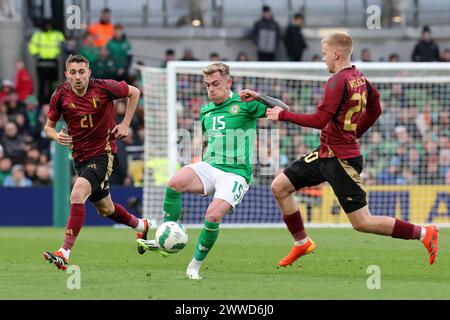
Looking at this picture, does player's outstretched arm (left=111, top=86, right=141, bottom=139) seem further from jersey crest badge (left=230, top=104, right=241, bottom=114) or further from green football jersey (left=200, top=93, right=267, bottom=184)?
jersey crest badge (left=230, top=104, right=241, bottom=114)

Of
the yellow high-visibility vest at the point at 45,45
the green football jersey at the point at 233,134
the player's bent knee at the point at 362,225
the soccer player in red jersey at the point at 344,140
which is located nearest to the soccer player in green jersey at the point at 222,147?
the green football jersey at the point at 233,134

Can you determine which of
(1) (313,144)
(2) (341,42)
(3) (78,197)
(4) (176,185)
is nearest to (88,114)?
(3) (78,197)

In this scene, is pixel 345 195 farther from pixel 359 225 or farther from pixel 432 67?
pixel 432 67

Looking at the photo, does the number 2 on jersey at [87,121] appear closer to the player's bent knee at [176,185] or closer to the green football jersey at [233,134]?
the player's bent knee at [176,185]

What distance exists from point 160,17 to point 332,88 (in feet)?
55.7

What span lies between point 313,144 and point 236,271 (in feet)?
33.0

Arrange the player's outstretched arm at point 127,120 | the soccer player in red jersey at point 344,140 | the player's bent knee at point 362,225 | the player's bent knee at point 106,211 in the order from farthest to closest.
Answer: the player's bent knee at point 106,211
the player's outstretched arm at point 127,120
the player's bent knee at point 362,225
the soccer player in red jersey at point 344,140

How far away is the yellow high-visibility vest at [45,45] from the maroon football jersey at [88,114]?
1186 cm

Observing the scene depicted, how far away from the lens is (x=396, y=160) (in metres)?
20.1

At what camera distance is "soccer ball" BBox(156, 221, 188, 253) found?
9.98 meters

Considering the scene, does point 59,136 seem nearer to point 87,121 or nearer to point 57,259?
point 87,121

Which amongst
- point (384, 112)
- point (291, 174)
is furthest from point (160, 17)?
point (291, 174)

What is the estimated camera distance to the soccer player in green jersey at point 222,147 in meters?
10.0

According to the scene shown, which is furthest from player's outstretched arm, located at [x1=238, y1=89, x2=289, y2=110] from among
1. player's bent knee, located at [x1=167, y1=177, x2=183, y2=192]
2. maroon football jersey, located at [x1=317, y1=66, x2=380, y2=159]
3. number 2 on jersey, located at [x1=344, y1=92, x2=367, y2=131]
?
player's bent knee, located at [x1=167, y1=177, x2=183, y2=192]
